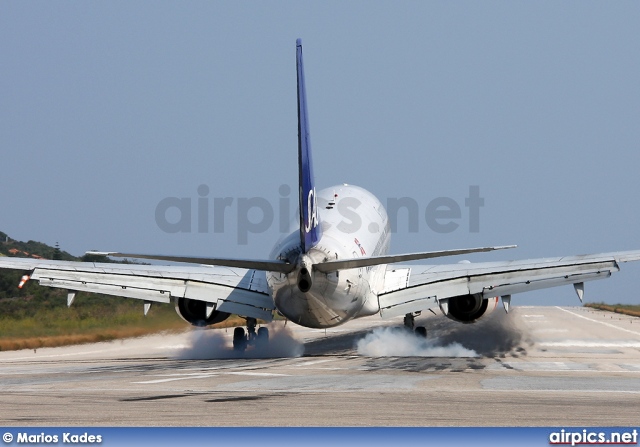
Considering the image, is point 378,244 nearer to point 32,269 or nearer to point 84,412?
point 32,269

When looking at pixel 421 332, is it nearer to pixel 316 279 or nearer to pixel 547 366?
pixel 547 366

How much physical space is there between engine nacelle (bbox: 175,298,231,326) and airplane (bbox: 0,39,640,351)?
1.4 inches

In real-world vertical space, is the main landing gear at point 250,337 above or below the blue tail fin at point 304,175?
below

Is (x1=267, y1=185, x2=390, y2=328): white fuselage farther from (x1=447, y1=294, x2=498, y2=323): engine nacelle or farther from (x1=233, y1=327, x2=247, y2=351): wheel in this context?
(x1=233, y1=327, x2=247, y2=351): wheel

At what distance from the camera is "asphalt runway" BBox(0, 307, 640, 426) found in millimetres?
15797

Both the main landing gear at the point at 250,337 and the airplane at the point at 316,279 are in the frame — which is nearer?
the airplane at the point at 316,279

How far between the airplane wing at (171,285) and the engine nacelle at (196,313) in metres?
0.84

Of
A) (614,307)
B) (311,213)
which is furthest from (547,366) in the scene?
(614,307)

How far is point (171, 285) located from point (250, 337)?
436cm

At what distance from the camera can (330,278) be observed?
99.0 ft

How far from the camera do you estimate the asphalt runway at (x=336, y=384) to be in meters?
15.8

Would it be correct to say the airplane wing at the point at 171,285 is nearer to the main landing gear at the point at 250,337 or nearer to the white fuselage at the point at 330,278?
the main landing gear at the point at 250,337

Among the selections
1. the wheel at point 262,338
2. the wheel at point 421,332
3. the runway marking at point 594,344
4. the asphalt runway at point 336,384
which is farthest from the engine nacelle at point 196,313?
the runway marking at point 594,344

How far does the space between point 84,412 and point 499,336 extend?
28.8m
